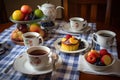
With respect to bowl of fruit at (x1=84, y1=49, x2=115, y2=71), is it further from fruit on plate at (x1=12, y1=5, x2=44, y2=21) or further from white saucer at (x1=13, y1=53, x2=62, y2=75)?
fruit on plate at (x1=12, y1=5, x2=44, y2=21)

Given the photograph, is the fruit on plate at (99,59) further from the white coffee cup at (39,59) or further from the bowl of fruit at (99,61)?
the white coffee cup at (39,59)

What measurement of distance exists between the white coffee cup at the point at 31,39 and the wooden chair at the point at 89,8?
0.58m

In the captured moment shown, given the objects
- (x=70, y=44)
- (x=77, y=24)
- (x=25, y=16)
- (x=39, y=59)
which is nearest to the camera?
(x=39, y=59)

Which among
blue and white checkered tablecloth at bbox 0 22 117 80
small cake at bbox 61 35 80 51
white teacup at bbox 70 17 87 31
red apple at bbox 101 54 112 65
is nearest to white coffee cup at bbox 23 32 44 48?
blue and white checkered tablecloth at bbox 0 22 117 80

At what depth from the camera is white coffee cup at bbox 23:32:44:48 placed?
976 mm

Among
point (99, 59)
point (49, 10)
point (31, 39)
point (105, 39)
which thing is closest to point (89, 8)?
point (49, 10)

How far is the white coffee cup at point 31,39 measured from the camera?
3.20ft

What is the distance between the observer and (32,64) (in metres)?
0.77

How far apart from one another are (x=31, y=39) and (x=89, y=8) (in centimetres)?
81

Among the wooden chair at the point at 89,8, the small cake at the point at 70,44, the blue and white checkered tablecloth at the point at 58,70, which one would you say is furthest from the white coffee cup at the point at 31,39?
the wooden chair at the point at 89,8

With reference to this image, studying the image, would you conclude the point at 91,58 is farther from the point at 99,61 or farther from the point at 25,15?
the point at 25,15

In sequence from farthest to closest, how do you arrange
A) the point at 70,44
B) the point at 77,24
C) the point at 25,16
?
1. the point at 77,24
2. the point at 25,16
3. the point at 70,44

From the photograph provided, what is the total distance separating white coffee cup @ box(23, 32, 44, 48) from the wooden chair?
583 millimetres

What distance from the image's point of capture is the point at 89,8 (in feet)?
5.27
